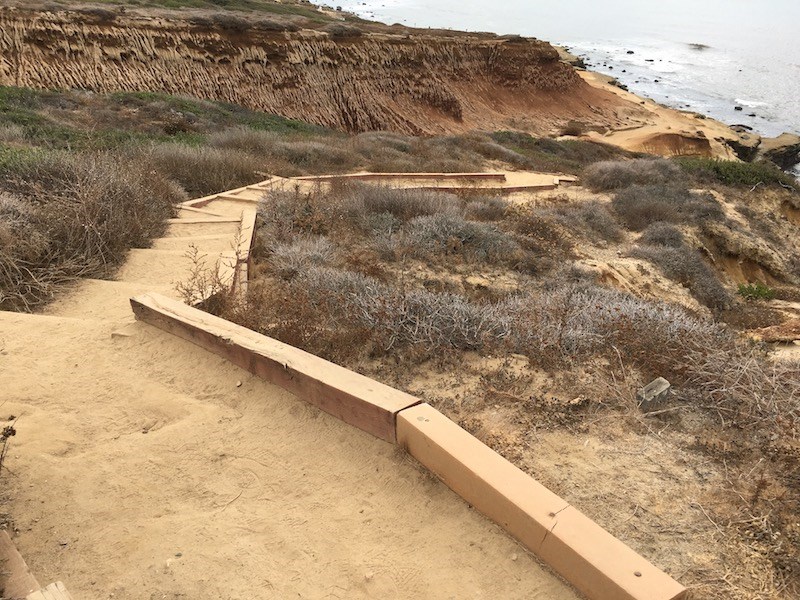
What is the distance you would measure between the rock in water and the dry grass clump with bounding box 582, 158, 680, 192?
11.7 metres

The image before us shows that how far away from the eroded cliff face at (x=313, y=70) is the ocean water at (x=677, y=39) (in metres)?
20.2

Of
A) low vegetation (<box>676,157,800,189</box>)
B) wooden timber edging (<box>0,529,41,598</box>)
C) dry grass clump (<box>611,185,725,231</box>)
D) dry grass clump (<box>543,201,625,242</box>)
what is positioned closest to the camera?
wooden timber edging (<box>0,529,41,598</box>)

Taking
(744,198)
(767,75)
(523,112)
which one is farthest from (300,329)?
(767,75)

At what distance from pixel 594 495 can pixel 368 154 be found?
12.2 meters

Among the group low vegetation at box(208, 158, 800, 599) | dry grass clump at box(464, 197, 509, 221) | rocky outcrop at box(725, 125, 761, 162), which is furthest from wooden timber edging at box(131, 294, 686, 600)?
rocky outcrop at box(725, 125, 761, 162)

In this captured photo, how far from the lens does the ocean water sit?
48.2m

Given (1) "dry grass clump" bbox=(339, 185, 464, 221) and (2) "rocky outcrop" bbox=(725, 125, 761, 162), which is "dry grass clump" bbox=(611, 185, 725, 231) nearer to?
(1) "dry grass clump" bbox=(339, 185, 464, 221)

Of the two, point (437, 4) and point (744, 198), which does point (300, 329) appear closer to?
point (744, 198)

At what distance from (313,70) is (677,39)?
8043cm

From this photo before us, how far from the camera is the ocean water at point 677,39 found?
158 ft

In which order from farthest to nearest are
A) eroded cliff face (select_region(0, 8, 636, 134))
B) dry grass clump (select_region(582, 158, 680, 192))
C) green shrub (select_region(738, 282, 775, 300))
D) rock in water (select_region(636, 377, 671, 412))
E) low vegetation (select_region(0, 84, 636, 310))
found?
eroded cliff face (select_region(0, 8, 636, 134)) → dry grass clump (select_region(582, 158, 680, 192)) → green shrub (select_region(738, 282, 775, 300)) → low vegetation (select_region(0, 84, 636, 310)) → rock in water (select_region(636, 377, 671, 412))

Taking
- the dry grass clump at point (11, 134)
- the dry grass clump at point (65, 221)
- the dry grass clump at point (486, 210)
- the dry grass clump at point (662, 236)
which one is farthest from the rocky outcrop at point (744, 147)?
the dry grass clump at point (65, 221)

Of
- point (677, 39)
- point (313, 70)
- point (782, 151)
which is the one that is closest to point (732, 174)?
point (313, 70)

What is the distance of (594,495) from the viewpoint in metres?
2.88
